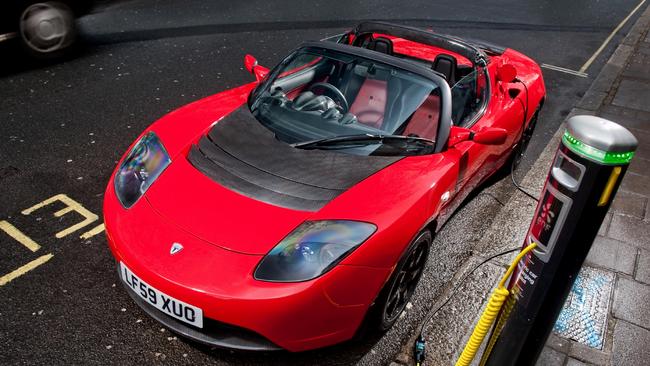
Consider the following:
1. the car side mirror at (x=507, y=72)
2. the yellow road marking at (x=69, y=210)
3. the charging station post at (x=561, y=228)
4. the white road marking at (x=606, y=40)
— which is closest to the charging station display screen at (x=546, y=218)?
the charging station post at (x=561, y=228)

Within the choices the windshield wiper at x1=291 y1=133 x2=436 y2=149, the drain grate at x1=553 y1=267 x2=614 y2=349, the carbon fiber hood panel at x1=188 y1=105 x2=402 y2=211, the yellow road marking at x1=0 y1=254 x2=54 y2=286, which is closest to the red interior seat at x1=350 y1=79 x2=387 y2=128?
the windshield wiper at x1=291 y1=133 x2=436 y2=149

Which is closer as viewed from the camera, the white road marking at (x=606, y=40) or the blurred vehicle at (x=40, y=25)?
the blurred vehicle at (x=40, y=25)

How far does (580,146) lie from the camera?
1.78 metres

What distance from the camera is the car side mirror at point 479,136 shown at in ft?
10.9

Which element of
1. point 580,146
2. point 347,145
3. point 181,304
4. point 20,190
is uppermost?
point 580,146

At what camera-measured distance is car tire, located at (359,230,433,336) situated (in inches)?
108

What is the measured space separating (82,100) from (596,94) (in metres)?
6.30

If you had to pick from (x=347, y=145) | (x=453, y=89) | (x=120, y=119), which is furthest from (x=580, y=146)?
(x=120, y=119)

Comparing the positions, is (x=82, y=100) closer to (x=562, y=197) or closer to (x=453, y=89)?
(x=453, y=89)

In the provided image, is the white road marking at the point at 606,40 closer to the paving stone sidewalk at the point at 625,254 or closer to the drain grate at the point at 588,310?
the paving stone sidewalk at the point at 625,254

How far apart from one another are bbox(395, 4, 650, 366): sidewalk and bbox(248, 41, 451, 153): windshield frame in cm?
95

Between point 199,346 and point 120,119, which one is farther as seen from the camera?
point 120,119

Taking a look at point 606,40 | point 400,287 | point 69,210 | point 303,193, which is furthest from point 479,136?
point 606,40

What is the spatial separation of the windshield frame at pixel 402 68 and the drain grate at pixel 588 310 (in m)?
1.25
